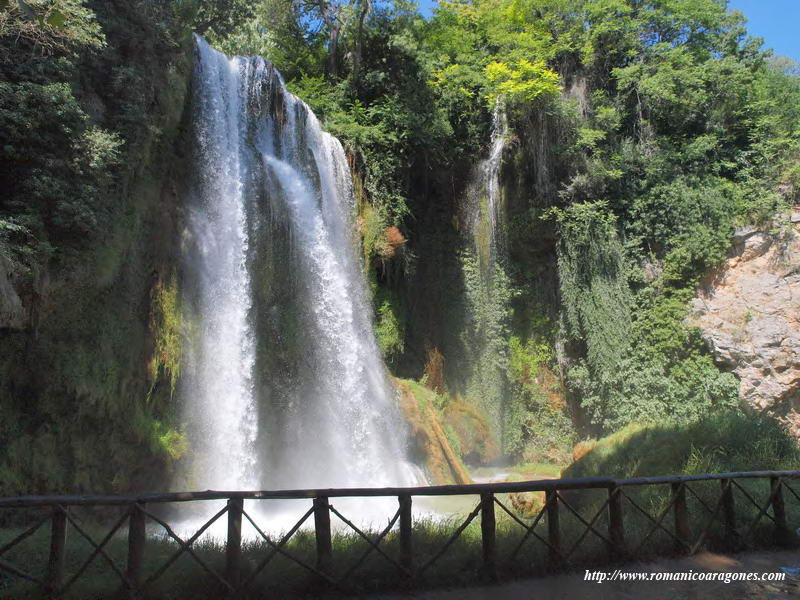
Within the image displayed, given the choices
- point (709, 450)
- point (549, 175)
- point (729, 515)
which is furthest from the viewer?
point (549, 175)

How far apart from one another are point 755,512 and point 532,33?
15.5 meters

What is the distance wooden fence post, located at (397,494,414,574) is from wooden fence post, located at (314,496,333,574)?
565 mm

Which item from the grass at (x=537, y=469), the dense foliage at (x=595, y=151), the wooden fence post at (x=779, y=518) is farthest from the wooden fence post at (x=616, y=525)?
the dense foliage at (x=595, y=151)

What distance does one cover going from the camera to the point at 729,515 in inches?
228

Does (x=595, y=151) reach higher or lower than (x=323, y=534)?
higher

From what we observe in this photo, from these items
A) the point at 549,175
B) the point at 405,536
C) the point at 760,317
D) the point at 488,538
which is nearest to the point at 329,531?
the point at 405,536

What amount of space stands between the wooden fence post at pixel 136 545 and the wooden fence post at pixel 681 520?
15.6 ft

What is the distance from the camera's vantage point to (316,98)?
1655cm

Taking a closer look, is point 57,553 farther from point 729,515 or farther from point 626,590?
point 729,515

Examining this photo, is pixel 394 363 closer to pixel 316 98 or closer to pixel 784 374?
pixel 316 98

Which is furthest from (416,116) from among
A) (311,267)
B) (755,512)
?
(755,512)

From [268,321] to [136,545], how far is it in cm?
780

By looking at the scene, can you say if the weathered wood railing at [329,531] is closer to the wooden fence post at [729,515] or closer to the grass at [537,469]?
the wooden fence post at [729,515]

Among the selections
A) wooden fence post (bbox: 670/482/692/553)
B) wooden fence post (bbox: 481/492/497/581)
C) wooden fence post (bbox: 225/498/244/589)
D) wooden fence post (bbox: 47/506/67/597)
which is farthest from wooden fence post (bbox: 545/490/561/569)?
wooden fence post (bbox: 47/506/67/597)
